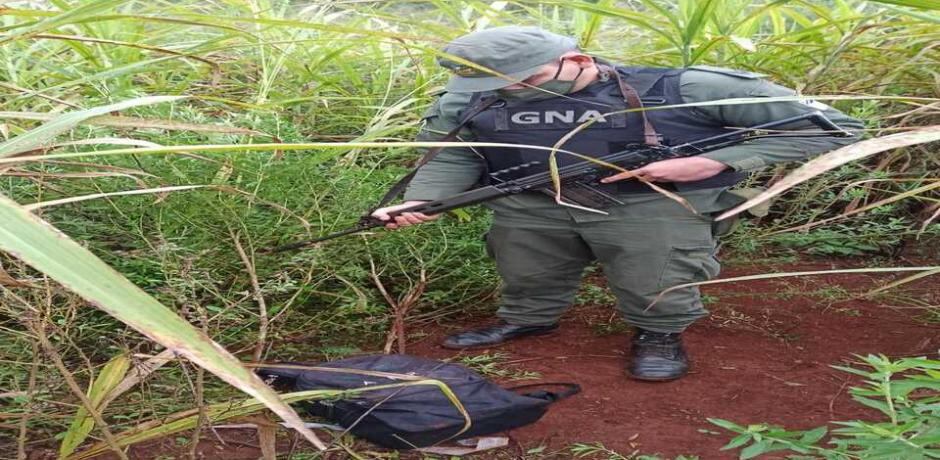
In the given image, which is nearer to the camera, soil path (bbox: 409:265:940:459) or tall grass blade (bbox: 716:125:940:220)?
tall grass blade (bbox: 716:125:940:220)

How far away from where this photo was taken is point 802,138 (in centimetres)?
250

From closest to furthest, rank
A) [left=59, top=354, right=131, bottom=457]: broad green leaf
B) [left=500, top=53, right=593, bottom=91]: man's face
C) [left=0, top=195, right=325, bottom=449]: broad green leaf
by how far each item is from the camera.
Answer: [left=0, top=195, right=325, bottom=449]: broad green leaf < [left=59, top=354, right=131, bottom=457]: broad green leaf < [left=500, top=53, right=593, bottom=91]: man's face

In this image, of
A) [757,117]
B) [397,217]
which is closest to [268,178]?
[397,217]

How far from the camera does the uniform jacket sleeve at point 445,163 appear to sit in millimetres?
2826

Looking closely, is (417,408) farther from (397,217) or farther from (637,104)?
(637,104)

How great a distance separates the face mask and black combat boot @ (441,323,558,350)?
83 cm

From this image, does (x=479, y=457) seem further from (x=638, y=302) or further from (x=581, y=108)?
(x=581, y=108)

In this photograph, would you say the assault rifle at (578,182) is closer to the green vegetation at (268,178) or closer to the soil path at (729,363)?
the green vegetation at (268,178)

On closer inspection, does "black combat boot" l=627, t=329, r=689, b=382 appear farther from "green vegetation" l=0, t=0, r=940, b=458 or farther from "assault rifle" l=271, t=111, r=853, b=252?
"green vegetation" l=0, t=0, r=940, b=458

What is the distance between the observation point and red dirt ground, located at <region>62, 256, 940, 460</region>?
237cm

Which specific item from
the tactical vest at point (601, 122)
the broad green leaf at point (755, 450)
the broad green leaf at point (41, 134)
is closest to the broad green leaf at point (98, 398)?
the broad green leaf at point (41, 134)

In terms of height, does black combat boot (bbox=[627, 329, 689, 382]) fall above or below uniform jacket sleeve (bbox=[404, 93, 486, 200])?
below

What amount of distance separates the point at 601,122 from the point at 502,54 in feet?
1.18

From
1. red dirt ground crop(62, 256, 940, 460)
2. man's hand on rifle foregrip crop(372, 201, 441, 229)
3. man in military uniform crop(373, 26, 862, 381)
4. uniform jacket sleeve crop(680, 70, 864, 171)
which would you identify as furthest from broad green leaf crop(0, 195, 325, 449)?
uniform jacket sleeve crop(680, 70, 864, 171)
